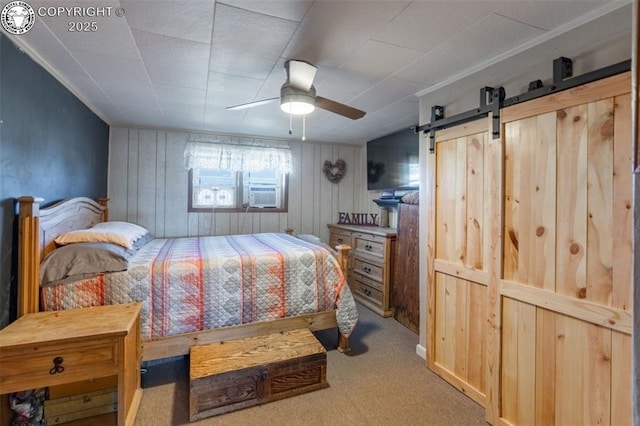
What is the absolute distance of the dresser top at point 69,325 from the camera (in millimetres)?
1500

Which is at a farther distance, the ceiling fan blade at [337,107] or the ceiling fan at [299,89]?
the ceiling fan blade at [337,107]

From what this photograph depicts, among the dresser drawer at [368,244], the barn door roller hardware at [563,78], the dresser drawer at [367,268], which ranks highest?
the barn door roller hardware at [563,78]

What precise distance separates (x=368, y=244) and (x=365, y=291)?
2.11 feet

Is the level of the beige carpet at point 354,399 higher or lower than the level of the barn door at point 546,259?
lower

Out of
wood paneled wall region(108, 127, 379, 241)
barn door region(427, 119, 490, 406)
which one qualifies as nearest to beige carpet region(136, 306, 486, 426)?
barn door region(427, 119, 490, 406)

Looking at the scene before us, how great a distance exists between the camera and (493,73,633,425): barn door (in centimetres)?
131

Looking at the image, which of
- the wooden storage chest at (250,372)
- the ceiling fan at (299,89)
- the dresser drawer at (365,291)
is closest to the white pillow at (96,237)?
the wooden storage chest at (250,372)

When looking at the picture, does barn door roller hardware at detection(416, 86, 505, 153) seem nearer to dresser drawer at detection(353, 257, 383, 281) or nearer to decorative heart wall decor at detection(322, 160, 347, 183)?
dresser drawer at detection(353, 257, 383, 281)

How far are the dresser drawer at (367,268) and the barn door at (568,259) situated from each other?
1853 millimetres

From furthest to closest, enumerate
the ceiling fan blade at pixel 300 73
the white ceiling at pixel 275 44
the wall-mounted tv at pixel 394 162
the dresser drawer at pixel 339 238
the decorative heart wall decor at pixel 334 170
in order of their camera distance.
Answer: the decorative heart wall decor at pixel 334 170
the dresser drawer at pixel 339 238
the wall-mounted tv at pixel 394 162
the ceiling fan blade at pixel 300 73
the white ceiling at pixel 275 44

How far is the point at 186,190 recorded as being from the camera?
4117mm

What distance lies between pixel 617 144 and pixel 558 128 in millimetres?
277

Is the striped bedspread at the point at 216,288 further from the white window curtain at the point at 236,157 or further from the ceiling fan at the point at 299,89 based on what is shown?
the white window curtain at the point at 236,157

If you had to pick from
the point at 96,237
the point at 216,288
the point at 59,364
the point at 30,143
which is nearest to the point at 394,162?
the point at 216,288
